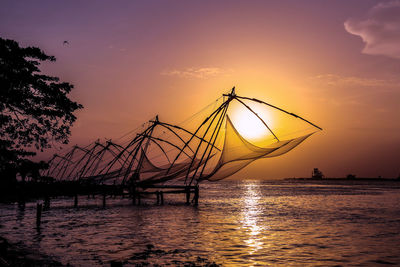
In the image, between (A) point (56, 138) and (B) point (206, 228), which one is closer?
(A) point (56, 138)

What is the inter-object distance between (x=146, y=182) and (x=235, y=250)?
46.3 ft

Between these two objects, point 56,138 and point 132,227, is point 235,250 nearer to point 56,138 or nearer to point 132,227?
point 132,227

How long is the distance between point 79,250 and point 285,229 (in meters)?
10.1

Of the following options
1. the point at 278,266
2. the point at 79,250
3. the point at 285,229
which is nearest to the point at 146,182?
the point at 285,229

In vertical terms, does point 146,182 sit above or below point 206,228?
above

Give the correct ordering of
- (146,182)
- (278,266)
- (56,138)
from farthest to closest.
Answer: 1. (146,182)
2. (56,138)
3. (278,266)

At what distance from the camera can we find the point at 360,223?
1997 cm

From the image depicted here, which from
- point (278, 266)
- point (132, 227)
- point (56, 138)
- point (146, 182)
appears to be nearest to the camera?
point (278, 266)

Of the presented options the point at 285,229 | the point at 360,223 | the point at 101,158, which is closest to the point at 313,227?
the point at 285,229

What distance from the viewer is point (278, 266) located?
383 inches

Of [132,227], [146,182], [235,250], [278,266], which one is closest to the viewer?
[278,266]

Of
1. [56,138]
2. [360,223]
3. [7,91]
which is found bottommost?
[360,223]

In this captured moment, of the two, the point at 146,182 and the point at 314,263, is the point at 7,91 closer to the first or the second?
the point at 314,263

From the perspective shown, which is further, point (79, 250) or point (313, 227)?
point (313, 227)
